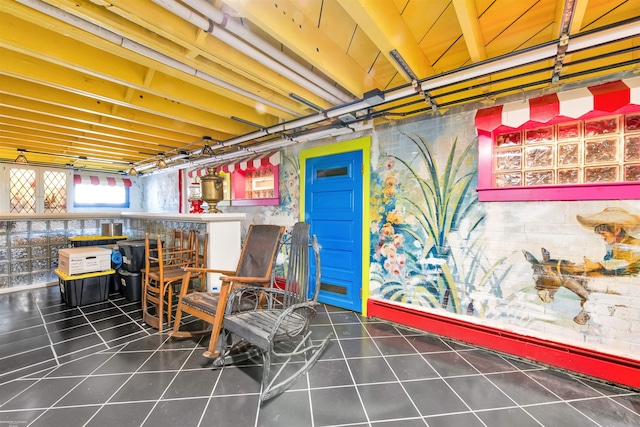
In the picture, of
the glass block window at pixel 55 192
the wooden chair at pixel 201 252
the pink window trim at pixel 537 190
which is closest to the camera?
the pink window trim at pixel 537 190

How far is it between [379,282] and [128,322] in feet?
9.62

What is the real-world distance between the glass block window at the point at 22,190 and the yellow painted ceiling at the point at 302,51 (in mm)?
4602

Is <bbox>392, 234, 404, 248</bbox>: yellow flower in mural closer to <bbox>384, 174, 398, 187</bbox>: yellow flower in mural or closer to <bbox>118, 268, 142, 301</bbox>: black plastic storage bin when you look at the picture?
<bbox>384, 174, 398, 187</bbox>: yellow flower in mural

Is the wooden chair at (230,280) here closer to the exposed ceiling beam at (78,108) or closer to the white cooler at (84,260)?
the white cooler at (84,260)

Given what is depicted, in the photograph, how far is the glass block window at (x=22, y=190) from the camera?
20.8 ft

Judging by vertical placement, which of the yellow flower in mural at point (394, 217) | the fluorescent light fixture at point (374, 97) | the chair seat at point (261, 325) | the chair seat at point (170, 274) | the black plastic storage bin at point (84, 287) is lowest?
the black plastic storage bin at point (84, 287)

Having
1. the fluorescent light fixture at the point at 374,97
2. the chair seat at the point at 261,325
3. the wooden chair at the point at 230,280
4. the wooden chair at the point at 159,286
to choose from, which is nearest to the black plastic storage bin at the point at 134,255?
the wooden chair at the point at 159,286

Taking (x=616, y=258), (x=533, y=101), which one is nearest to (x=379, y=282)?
(x=616, y=258)

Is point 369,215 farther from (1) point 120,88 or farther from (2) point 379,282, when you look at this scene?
(1) point 120,88

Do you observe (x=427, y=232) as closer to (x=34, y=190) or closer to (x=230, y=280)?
(x=230, y=280)

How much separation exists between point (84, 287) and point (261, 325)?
3162 mm

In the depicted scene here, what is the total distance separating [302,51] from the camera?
1.94 metres

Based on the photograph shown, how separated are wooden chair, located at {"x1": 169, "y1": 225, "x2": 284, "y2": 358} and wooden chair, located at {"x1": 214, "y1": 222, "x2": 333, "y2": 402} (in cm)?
10

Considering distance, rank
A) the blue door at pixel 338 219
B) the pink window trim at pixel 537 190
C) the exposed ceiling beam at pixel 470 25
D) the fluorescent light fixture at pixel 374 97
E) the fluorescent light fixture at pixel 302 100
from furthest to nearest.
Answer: the blue door at pixel 338 219, the fluorescent light fixture at pixel 302 100, the fluorescent light fixture at pixel 374 97, the pink window trim at pixel 537 190, the exposed ceiling beam at pixel 470 25
